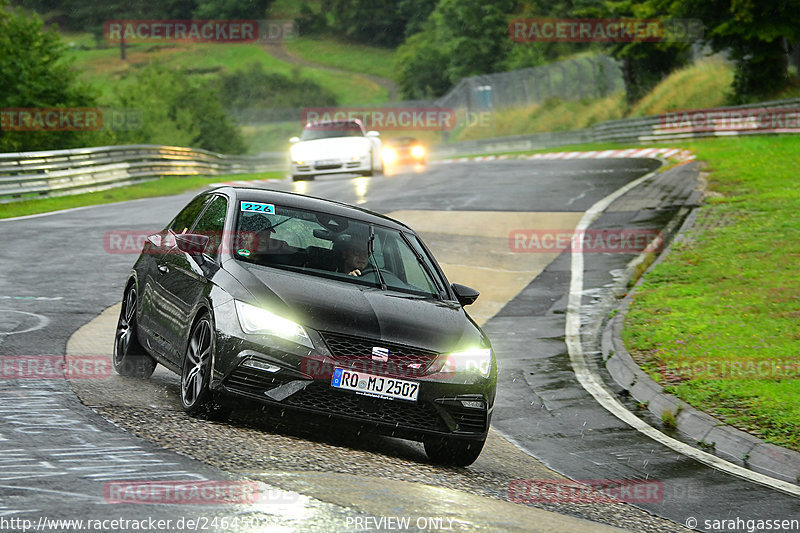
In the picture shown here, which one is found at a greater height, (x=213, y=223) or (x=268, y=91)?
(x=268, y=91)

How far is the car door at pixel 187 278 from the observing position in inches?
316

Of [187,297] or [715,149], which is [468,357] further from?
[715,149]

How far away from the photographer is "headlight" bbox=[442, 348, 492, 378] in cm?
743

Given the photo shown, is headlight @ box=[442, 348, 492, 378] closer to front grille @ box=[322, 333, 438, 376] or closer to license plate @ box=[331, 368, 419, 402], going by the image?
front grille @ box=[322, 333, 438, 376]

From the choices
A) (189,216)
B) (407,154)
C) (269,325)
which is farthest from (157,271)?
(407,154)

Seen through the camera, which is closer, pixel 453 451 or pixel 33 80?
pixel 453 451

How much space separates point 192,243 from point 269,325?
4.62 feet

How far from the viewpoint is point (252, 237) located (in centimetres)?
830

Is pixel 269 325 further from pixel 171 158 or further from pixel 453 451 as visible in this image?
pixel 171 158

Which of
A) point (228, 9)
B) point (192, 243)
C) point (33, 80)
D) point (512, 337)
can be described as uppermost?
point (228, 9)

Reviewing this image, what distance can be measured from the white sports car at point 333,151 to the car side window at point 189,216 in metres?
19.7

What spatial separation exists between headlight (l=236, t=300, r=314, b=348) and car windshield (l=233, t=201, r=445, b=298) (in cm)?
81

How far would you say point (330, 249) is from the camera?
8336 mm

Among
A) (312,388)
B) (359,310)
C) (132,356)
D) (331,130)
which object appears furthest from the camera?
(331,130)
